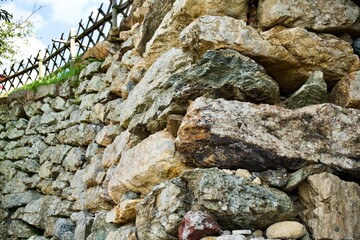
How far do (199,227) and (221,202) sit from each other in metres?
0.16

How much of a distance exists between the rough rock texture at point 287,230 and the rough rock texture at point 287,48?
1041mm

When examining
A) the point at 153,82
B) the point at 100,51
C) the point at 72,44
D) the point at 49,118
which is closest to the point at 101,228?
the point at 153,82

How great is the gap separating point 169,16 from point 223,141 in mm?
1413

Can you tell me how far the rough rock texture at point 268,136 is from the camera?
1967 millimetres

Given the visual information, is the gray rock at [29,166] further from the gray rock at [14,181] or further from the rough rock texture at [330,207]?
the rough rock texture at [330,207]

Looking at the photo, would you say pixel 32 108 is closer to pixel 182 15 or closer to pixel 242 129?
pixel 182 15

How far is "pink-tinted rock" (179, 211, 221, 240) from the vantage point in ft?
5.78

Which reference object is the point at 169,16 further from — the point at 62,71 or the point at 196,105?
the point at 62,71

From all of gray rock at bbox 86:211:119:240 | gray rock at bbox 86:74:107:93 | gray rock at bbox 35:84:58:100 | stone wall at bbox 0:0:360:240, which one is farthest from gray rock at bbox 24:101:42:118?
gray rock at bbox 86:211:119:240

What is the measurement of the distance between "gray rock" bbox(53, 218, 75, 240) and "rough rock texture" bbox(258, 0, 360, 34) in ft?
9.96

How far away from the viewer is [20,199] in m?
6.05

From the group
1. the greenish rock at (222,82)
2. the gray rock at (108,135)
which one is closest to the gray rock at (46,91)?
the gray rock at (108,135)

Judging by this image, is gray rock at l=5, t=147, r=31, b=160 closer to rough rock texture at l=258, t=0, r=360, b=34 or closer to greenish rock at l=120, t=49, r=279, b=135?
greenish rock at l=120, t=49, r=279, b=135

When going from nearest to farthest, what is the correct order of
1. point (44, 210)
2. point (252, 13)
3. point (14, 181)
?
point (252, 13), point (44, 210), point (14, 181)
